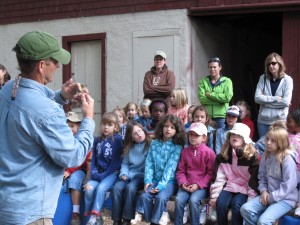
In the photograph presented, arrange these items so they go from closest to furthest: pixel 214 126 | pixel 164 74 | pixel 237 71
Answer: pixel 214 126 → pixel 164 74 → pixel 237 71

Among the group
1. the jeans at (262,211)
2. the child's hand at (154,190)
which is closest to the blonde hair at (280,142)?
the jeans at (262,211)

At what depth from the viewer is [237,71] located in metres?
12.3

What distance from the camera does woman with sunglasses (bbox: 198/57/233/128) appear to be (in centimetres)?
735

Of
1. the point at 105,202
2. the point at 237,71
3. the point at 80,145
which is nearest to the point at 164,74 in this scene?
the point at 105,202

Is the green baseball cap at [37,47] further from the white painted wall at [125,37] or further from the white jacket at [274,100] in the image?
the white painted wall at [125,37]

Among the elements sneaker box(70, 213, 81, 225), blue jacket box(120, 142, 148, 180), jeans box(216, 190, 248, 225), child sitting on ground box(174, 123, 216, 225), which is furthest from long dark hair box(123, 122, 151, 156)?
jeans box(216, 190, 248, 225)

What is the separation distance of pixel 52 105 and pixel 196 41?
7.95 meters

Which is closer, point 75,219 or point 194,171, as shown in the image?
point 194,171

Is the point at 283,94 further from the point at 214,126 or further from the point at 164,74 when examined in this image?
the point at 164,74

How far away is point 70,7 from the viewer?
11.6 metres

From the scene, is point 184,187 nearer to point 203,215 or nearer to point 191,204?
point 191,204

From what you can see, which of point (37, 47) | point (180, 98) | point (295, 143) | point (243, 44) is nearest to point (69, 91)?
point (37, 47)

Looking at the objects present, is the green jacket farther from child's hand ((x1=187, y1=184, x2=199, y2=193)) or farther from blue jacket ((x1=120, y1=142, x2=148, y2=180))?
child's hand ((x1=187, y1=184, x2=199, y2=193))

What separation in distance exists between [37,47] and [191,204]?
3.24 meters
